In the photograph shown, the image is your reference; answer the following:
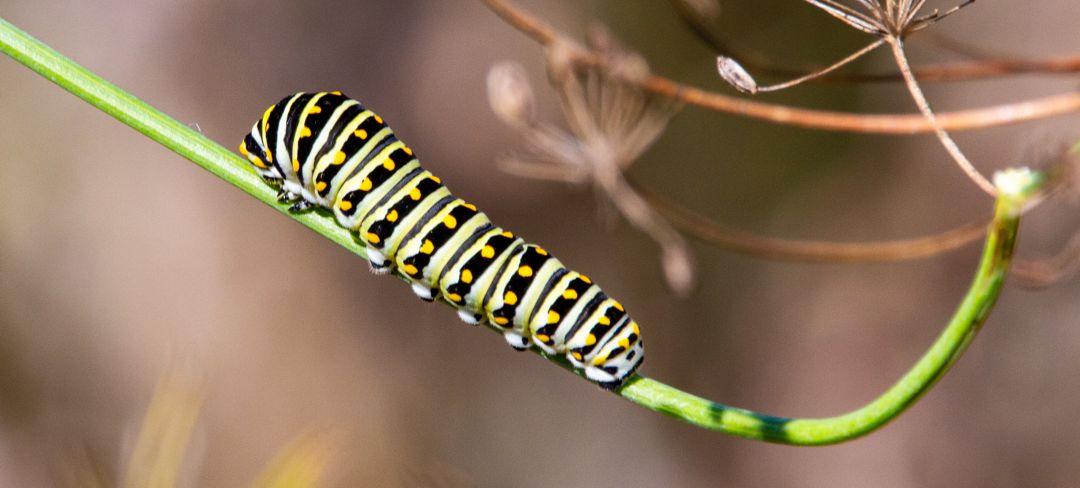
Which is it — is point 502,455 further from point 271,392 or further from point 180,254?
point 180,254

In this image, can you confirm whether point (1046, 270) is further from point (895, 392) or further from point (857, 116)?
point (895, 392)

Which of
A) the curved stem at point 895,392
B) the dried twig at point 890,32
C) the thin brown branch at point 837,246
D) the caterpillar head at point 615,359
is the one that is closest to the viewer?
the curved stem at point 895,392

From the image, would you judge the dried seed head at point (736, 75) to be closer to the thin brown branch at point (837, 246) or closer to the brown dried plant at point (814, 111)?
the brown dried plant at point (814, 111)

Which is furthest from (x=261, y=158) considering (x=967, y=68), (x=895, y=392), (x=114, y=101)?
(x=967, y=68)

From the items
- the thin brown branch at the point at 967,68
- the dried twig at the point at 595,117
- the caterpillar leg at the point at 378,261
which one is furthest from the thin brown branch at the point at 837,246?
the caterpillar leg at the point at 378,261

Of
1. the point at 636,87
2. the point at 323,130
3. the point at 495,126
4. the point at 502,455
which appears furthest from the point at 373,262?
the point at 495,126

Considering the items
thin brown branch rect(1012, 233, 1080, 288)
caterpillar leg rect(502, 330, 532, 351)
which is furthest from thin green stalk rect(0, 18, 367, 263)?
thin brown branch rect(1012, 233, 1080, 288)

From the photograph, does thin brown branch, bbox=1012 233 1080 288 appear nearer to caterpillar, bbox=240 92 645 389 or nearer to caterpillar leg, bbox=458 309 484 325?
caterpillar, bbox=240 92 645 389
